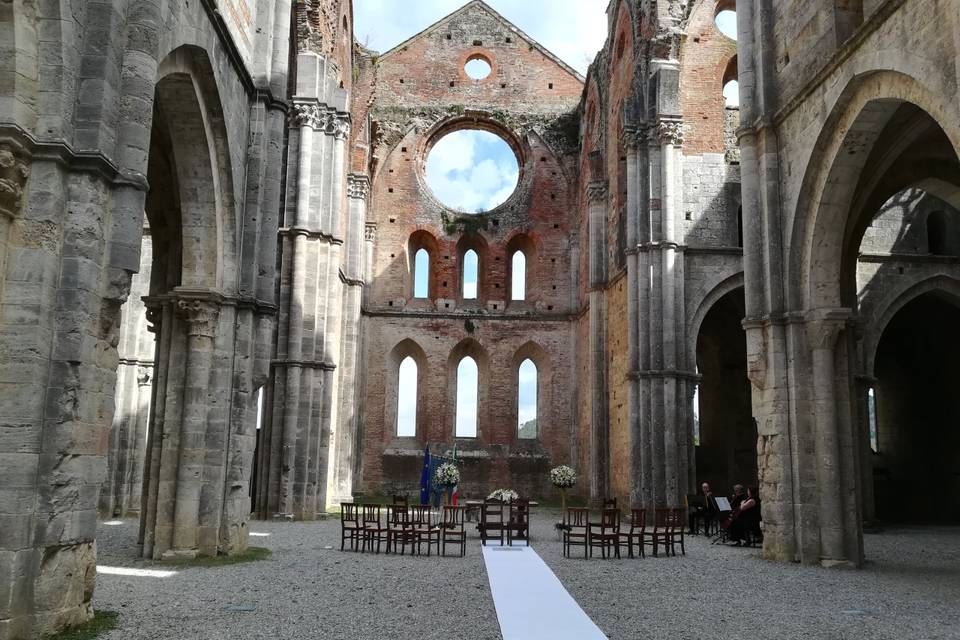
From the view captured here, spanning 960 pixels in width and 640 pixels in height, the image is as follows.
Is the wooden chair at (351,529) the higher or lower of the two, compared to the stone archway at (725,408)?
lower

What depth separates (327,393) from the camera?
20.8 meters

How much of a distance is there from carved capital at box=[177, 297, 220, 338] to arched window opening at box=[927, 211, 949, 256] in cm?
1819

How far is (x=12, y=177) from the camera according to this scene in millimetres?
6570

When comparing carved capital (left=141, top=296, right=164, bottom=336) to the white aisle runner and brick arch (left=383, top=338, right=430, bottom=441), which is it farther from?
brick arch (left=383, top=338, right=430, bottom=441)

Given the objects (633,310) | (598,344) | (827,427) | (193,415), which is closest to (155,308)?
(193,415)

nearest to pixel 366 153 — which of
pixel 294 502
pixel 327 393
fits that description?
pixel 327 393

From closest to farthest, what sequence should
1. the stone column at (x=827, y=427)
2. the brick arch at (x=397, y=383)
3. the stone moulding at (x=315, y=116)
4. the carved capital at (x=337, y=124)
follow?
1. the stone column at (x=827, y=427)
2. the stone moulding at (x=315, y=116)
3. the carved capital at (x=337, y=124)
4. the brick arch at (x=397, y=383)

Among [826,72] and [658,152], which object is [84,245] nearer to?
[826,72]

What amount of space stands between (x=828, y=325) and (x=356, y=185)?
17.5m

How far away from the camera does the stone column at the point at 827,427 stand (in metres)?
11.9

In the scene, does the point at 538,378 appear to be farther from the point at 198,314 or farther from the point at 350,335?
the point at 198,314

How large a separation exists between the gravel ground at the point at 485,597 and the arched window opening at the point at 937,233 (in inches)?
422

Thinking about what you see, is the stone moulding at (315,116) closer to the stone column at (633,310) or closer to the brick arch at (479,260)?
the stone column at (633,310)

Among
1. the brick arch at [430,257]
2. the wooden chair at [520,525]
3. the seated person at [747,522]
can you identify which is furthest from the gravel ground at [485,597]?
the brick arch at [430,257]
